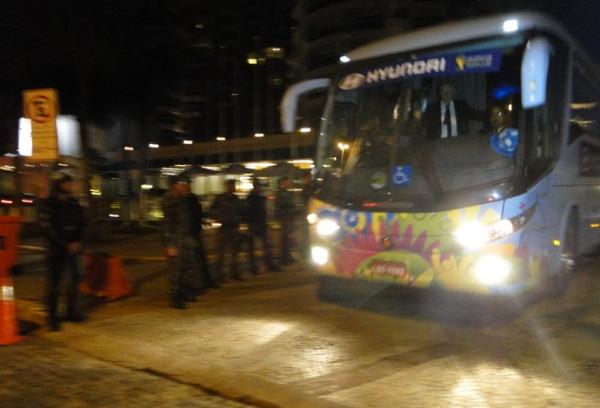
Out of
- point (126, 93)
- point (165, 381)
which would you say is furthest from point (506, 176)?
point (126, 93)

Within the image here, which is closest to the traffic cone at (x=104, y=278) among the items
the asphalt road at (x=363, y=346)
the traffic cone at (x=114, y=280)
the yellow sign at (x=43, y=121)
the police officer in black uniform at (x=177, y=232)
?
the traffic cone at (x=114, y=280)

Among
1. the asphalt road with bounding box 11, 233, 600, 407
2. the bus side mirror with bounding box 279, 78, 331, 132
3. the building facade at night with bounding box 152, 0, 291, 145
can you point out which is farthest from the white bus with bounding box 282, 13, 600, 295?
the building facade at night with bounding box 152, 0, 291, 145

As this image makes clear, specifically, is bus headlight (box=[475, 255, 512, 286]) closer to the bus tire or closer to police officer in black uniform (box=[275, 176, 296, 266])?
the bus tire

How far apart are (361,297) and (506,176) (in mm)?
3375

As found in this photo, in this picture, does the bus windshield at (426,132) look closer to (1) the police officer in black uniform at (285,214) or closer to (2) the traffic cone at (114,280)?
(2) the traffic cone at (114,280)

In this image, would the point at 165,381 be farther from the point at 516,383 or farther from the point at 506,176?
the point at 506,176

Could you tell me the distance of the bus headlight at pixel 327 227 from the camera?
854 cm

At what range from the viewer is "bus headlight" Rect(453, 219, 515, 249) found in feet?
24.2

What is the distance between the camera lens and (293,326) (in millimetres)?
8203

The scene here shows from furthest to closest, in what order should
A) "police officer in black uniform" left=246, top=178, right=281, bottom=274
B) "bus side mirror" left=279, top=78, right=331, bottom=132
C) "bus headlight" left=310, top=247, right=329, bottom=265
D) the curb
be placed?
"police officer in black uniform" left=246, top=178, right=281, bottom=274 < "bus side mirror" left=279, top=78, right=331, bottom=132 < "bus headlight" left=310, top=247, right=329, bottom=265 < the curb

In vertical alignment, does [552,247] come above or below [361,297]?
above

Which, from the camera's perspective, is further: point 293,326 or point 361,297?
point 361,297

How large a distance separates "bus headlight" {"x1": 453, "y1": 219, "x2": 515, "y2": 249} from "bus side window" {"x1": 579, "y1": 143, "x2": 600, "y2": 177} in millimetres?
2650

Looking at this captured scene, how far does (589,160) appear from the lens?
9.78 metres
